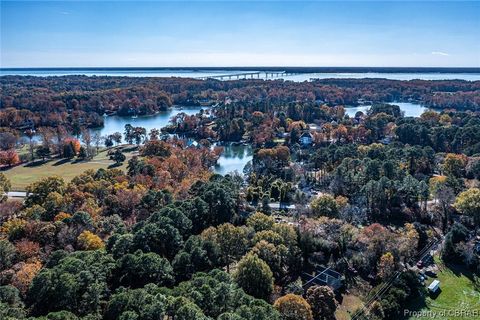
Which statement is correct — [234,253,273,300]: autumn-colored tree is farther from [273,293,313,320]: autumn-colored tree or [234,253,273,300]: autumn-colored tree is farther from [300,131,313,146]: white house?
[300,131,313,146]: white house

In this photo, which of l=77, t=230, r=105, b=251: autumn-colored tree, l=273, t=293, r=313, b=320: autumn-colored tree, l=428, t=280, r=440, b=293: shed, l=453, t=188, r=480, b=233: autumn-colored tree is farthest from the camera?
l=453, t=188, r=480, b=233: autumn-colored tree

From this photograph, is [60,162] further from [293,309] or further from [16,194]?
[293,309]

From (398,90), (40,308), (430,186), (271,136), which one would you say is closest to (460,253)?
(430,186)

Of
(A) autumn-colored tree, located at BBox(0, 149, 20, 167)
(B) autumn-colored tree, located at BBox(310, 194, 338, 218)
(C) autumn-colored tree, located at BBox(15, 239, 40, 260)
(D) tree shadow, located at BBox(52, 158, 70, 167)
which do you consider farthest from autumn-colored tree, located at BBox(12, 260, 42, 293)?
(A) autumn-colored tree, located at BBox(0, 149, 20, 167)

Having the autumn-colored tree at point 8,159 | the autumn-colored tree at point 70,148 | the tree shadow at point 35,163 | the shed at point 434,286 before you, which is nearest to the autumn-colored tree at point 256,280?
the shed at point 434,286

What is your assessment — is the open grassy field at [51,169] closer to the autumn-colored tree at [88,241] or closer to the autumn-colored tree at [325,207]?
the autumn-colored tree at [88,241]

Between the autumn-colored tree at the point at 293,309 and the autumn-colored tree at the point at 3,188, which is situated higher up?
the autumn-colored tree at the point at 293,309
